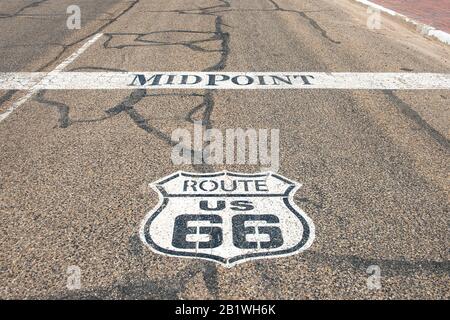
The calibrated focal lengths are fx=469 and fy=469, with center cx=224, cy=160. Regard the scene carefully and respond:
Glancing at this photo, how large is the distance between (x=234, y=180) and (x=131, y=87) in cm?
281

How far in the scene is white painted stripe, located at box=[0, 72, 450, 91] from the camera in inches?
239

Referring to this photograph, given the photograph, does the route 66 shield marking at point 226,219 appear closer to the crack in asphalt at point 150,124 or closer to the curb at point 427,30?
the crack in asphalt at point 150,124

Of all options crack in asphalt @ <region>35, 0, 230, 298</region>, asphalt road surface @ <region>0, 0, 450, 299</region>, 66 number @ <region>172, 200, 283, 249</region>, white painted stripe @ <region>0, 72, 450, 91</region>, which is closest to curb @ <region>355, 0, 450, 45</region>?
asphalt road surface @ <region>0, 0, 450, 299</region>

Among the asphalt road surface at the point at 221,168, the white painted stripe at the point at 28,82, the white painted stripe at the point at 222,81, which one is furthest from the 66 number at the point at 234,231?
the white painted stripe at the point at 222,81

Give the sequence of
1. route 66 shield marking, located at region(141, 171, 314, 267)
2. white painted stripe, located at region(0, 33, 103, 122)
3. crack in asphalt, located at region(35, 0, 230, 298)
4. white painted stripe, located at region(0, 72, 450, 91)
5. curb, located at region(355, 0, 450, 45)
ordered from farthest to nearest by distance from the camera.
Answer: curb, located at region(355, 0, 450, 45), white painted stripe, located at region(0, 72, 450, 91), white painted stripe, located at region(0, 33, 103, 122), route 66 shield marking, located at region(141, 171, 314, 267), crack in asphalt, located at region(35, 0, 230, 298)

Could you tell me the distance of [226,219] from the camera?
10.5 ft

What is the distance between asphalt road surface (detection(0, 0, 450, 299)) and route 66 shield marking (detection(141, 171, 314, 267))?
83mm

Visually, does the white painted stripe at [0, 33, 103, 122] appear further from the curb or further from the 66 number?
the curb

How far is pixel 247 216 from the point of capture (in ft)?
10.6

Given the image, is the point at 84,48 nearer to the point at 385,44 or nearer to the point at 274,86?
the point at 274,86

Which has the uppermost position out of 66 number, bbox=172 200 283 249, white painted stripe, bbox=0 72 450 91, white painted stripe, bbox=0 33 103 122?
white painted stripe, bbox=0 72 450 91

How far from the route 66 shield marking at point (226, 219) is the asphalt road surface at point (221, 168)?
0.27ft
